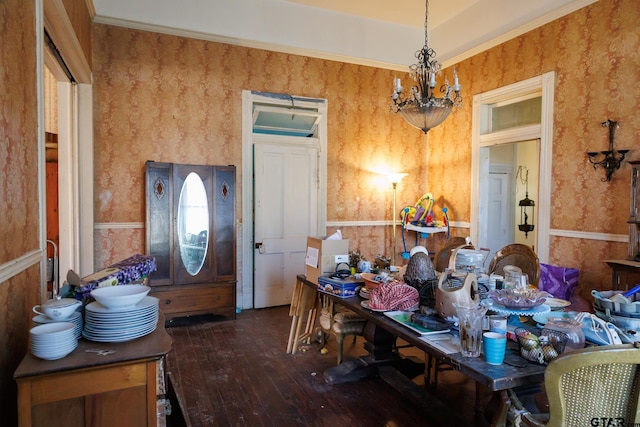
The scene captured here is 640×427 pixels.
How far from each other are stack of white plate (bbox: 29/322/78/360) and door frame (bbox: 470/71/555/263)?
15.0 feet

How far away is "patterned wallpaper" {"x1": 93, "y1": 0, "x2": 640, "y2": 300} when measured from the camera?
3893mm

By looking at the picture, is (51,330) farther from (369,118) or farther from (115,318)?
A: (369,118)

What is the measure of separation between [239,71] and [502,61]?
11.1ft

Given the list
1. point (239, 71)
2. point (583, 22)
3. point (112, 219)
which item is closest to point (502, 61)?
point (583, 22)

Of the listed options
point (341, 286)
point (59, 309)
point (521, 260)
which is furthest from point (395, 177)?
point (59, 309)

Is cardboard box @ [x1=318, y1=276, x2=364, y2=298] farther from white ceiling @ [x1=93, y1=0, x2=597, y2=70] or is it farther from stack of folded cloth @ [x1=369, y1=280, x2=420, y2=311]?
white ceiling @ [x1=93, y1=0, x2=597, y2=70]

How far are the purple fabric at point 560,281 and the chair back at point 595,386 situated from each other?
2.81m

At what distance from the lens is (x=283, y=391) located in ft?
9.70

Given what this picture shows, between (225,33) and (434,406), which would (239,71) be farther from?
(434,406)

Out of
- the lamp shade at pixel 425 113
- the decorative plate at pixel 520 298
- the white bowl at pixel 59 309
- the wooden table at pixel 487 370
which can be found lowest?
the wooden table at pixel 487 370

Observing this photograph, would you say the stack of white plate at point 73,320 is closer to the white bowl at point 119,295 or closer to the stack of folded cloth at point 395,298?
the white bowl at point 119,295

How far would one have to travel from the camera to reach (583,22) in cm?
406

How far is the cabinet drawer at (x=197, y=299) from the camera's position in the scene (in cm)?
438

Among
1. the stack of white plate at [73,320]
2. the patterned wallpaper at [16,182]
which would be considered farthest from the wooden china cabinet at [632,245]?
the patterned wallpaper at [16,182]
